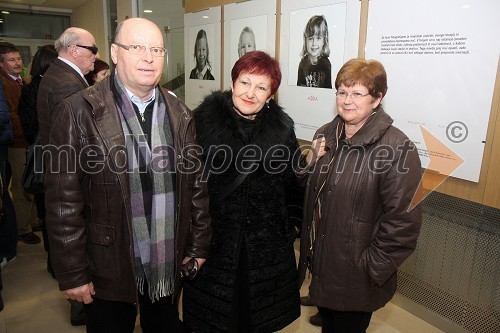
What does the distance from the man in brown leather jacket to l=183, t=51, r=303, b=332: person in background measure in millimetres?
166

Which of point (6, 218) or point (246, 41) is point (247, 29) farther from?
point (6, 218)

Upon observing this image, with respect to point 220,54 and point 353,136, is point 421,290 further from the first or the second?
point 220,54

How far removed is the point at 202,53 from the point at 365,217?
3.35m

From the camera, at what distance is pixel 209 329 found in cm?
182

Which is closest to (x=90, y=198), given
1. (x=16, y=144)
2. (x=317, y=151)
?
(x=317, y=151)

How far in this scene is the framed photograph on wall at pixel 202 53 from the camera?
411 centimetres

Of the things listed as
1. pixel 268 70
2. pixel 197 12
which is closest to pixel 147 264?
pixel 268 70

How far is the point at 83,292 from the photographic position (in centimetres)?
145

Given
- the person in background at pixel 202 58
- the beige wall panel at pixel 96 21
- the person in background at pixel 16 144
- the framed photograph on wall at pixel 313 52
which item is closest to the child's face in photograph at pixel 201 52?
the person in background at pixel 202 58

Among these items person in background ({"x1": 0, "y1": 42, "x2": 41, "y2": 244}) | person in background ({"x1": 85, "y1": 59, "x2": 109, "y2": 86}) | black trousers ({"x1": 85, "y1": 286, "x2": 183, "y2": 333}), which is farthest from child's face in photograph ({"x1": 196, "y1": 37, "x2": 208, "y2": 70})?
black trousers ({"x1": 85, "y1": 286, "x2": 183, "y2": 333})

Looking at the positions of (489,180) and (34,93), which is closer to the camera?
(489,180)

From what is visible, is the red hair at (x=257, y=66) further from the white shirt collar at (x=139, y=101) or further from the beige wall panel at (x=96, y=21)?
the beige wall panel at (x=96, y=21)

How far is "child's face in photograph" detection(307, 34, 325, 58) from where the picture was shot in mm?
2916

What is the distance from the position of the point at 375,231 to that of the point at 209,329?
933 mm
